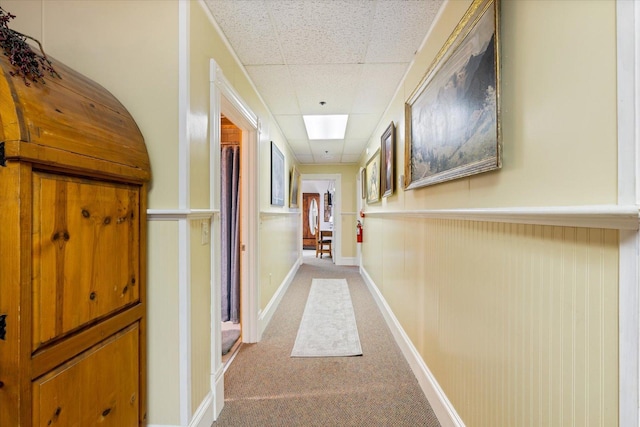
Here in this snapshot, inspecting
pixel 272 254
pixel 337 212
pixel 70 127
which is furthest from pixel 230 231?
pixel 337 212

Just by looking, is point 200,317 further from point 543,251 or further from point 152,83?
point 543,251

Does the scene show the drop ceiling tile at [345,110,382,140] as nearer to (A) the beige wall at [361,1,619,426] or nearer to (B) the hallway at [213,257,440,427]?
(A) the beige wall at [361,1,619,426]

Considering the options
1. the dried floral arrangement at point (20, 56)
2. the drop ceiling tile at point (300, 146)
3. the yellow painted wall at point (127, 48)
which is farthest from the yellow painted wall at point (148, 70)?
the drop ceiling tile at point (300, 146)

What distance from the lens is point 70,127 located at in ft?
3.05

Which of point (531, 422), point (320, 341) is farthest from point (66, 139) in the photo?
point (320, 341)

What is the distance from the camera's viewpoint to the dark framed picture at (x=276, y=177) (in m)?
3.24

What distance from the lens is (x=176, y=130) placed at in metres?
1.35

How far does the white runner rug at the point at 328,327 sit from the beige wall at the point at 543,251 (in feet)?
3.74

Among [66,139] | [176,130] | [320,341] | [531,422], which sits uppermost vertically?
[176,130]

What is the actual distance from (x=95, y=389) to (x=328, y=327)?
7.07ft

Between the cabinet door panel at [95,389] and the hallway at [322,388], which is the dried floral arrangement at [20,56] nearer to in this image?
the cabinet door panel at [95,389]

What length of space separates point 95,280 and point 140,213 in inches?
13.9

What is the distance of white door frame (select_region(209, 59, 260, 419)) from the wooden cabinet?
1.37 feet

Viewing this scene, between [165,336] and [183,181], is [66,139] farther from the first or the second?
[165,336]
